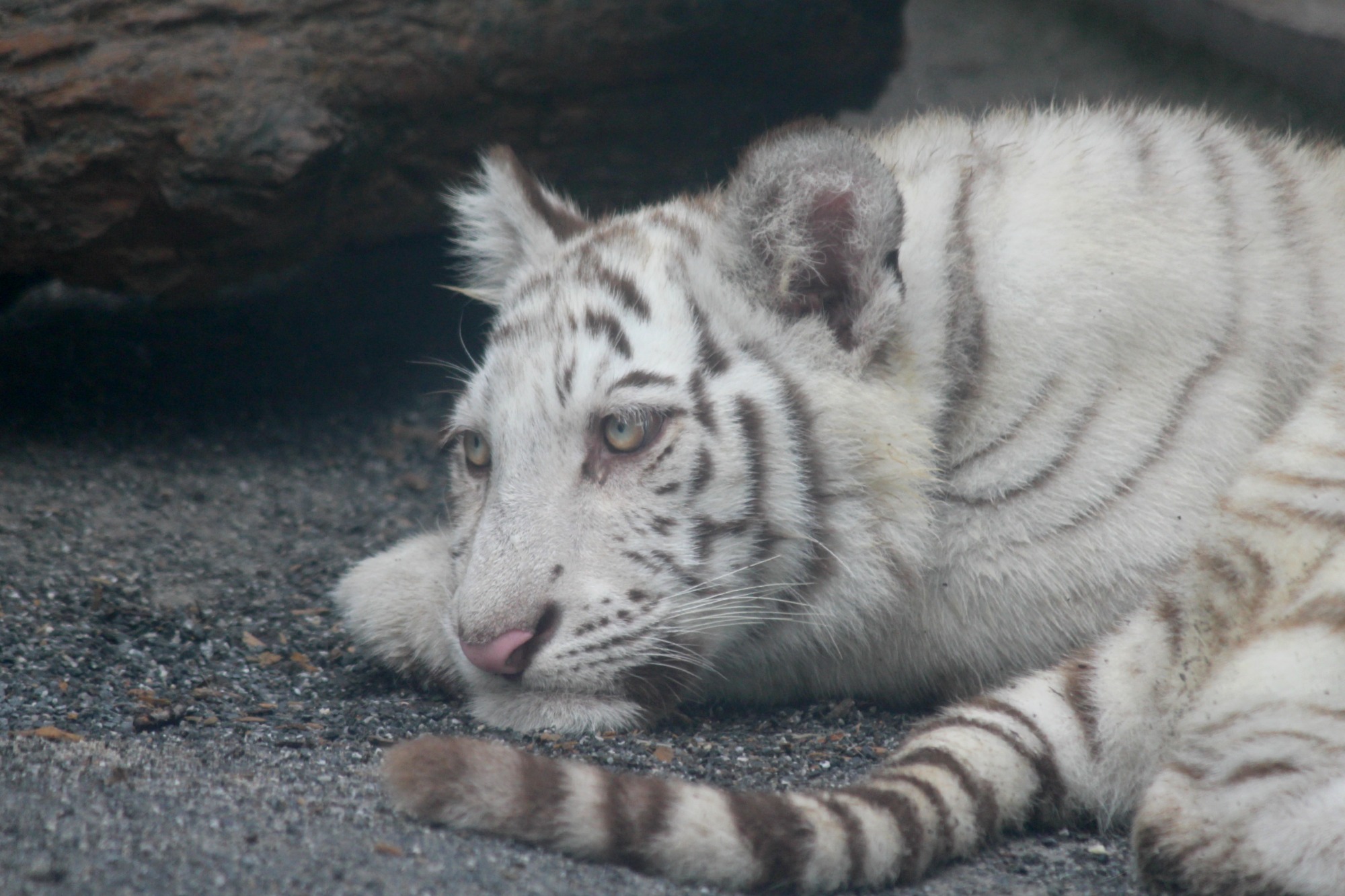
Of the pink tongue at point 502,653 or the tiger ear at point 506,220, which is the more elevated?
the tiger ear at point 506,220

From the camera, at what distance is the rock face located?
324 centimetres

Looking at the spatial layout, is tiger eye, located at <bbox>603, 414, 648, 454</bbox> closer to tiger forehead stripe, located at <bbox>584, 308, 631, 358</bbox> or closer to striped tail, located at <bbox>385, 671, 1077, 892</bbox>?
tiger forehead stripe, located at <bbox>584, 308, 631, 358</bbox>

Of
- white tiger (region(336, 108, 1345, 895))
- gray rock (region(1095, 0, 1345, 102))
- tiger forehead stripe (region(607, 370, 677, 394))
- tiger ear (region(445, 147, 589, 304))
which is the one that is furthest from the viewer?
gray rock (region(1095, 0, 1345, 102))

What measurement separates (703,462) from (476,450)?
513 mm

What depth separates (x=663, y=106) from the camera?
4133mm

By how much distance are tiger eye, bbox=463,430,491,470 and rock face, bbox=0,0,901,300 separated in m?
1.27

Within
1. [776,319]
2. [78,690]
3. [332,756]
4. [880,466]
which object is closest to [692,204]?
[776,319]

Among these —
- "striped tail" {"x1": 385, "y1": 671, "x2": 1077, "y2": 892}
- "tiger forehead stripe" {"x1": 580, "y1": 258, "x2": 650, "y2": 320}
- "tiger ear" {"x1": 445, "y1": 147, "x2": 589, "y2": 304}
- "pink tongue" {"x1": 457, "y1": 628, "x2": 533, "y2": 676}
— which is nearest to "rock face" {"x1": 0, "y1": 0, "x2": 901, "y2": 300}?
"tiger ear" {"x1": 445, "y1": 147, "x2": 589, "y2": 304}

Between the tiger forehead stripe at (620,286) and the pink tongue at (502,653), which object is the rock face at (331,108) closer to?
the tiger forehead stripe at (620,286)

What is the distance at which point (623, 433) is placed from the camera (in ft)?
7.66

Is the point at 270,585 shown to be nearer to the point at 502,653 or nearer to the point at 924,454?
the point at 502,653

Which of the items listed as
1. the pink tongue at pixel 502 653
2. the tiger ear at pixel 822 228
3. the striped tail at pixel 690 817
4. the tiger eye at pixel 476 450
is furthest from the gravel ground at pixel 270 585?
the tiger ear at pixel 822 228

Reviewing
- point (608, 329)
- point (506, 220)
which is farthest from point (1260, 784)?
point (506, 220)

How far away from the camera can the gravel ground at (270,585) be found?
1.73 metres
